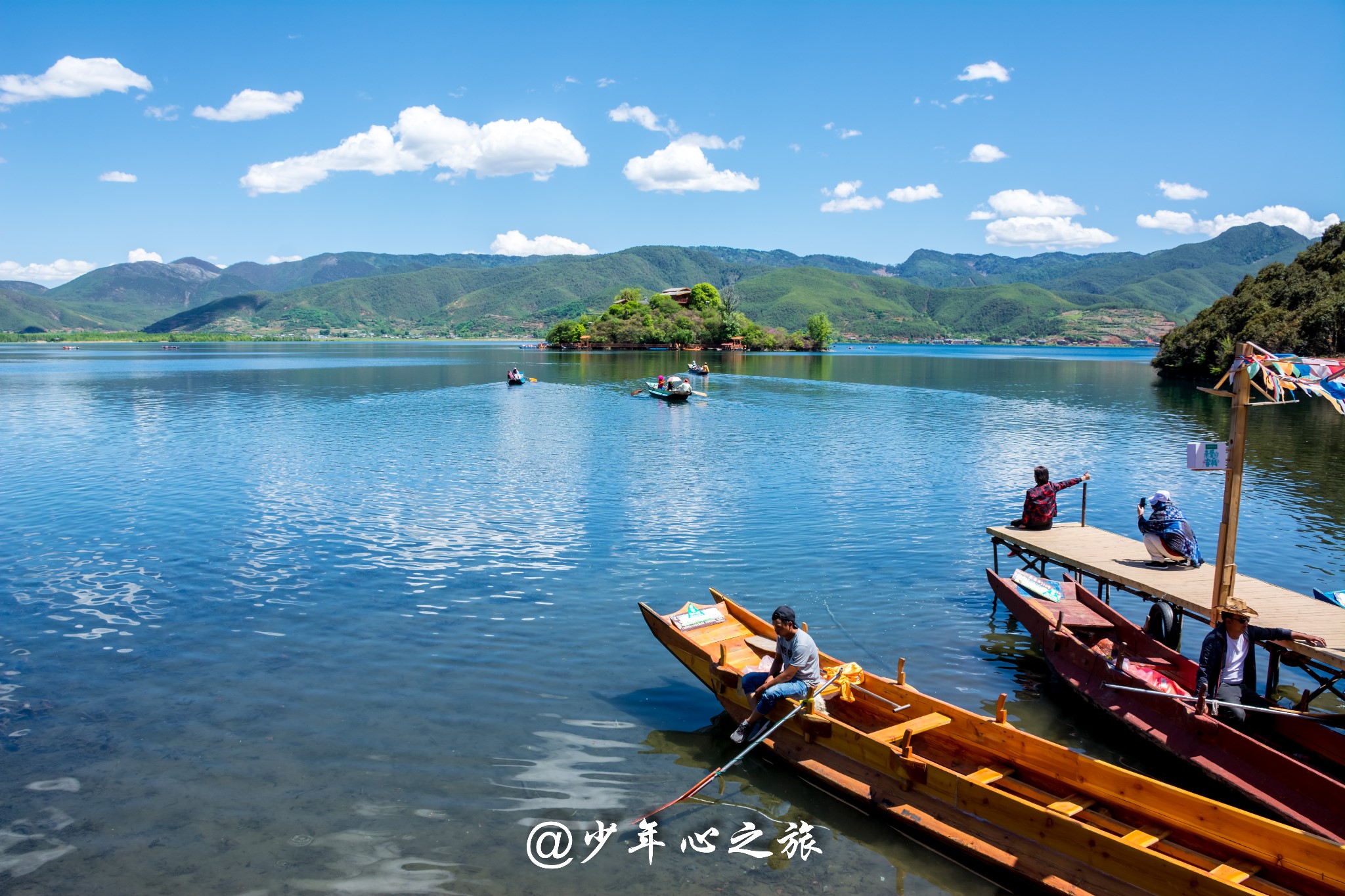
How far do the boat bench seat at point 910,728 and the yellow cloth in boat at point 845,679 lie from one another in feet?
2.96

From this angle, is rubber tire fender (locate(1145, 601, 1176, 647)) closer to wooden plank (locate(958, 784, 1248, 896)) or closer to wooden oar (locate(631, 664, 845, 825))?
wooden oar (locate(631, 664, 845, 825))

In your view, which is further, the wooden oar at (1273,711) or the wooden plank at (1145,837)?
the wooden oar at (1273,711)

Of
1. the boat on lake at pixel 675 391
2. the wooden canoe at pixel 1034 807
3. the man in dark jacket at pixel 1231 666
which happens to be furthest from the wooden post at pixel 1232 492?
the boat on lake at pixel 675 391

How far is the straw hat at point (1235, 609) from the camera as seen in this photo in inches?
480

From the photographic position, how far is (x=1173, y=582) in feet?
52.5

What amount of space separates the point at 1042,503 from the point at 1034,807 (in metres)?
13.1

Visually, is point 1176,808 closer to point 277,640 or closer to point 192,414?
point 277,640

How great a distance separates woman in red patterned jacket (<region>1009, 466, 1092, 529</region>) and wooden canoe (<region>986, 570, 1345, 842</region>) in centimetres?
305

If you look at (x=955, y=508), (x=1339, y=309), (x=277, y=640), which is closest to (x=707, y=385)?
(x=1339, y=309)

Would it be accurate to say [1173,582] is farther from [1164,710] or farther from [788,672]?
[788,672]

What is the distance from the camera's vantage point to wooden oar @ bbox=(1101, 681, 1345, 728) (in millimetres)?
11000

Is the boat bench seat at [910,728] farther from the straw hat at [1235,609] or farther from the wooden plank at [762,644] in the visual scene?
the straw hat at [1235,609]

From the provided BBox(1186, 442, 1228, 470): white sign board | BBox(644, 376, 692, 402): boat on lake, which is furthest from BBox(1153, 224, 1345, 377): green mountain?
BBox(1186, 442, 1228, 470): white sign board

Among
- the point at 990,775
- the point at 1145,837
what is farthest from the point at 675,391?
the point at 1145,837
